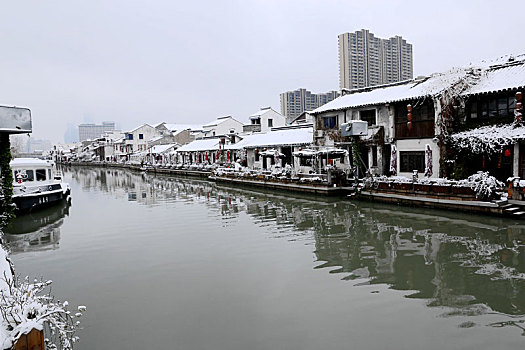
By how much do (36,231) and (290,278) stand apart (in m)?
13.8

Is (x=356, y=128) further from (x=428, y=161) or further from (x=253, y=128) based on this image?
(x=253, y=128)

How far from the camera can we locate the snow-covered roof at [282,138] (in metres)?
→ 35.2

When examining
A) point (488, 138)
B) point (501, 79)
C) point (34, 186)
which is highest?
point (501, 79)

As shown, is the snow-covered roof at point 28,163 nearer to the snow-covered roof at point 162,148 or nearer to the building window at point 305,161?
the building window at point 305,161

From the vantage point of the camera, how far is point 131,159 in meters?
85.3

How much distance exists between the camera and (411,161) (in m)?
24.4

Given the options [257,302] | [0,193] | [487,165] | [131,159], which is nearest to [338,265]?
[257,302]

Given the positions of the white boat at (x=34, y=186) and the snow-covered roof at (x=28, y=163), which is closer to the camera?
the white boat at (x=34, y=186)

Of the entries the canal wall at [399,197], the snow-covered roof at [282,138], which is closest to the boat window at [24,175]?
the canal wall at [399,197]

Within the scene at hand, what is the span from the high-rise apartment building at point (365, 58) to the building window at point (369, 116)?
4281cm

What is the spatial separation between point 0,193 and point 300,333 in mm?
13466

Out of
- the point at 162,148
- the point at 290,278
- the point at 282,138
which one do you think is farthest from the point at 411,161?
the point at 162,148

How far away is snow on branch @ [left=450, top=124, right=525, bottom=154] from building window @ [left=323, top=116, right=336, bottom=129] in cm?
1072

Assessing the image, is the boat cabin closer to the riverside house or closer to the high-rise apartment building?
the riverside house
